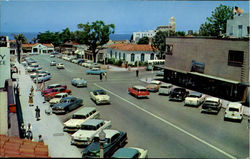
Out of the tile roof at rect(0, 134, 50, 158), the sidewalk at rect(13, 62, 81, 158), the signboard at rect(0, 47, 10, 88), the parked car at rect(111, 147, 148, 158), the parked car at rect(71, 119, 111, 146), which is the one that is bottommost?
the sidewalk at rect(13, 62, 81, 158)

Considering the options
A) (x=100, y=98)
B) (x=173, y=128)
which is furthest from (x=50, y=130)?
(x=173, y=128)

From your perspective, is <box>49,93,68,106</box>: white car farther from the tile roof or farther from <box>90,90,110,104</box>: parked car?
the tile roof

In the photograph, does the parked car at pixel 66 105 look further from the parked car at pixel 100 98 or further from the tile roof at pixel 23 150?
the tile roof at pixel 23 150

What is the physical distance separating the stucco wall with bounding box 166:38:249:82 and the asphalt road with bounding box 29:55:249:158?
8794 millimetres

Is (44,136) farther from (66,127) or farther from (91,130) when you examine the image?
(91,130)

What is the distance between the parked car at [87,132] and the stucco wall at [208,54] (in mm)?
21438

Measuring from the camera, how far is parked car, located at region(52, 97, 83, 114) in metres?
27.6

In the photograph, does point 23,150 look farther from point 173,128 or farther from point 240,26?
point 240,26

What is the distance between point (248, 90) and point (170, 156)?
816 inches

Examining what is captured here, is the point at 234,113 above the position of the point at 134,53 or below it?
below

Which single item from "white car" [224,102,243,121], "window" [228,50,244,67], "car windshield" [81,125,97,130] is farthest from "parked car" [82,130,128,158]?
"window" [228,50,244,67]

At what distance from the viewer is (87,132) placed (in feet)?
65.8

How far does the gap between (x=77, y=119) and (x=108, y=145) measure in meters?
7.06

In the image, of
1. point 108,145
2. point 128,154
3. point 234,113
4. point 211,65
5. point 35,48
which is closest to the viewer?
point 128,154
